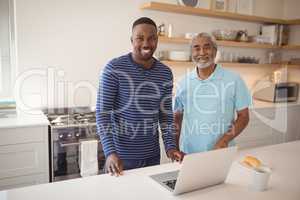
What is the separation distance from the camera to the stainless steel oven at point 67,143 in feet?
7.89

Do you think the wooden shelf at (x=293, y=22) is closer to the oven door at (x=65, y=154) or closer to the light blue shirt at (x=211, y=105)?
the light blue shirt at (x=211, y=105)

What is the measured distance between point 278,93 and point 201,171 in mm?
3120

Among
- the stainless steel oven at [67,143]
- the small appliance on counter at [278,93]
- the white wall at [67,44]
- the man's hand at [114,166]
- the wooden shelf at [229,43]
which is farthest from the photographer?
the small appliance on counter at [278,93]

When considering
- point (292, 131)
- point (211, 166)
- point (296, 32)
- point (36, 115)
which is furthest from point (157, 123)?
point (296, 32)

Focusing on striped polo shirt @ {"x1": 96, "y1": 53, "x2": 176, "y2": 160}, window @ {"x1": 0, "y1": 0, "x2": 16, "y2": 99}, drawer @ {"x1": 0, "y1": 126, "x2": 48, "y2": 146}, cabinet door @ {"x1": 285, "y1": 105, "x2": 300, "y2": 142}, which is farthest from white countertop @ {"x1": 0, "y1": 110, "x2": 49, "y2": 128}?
cabinet door @ {"x1": 285, "y1": 105, "x2": 300, "y2": 142}

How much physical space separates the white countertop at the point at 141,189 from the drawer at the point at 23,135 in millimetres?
1179

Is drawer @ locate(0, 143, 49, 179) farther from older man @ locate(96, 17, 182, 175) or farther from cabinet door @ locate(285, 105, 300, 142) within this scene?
cabinet door @ locate(285, 105, 300, 142)

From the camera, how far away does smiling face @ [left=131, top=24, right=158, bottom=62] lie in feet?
4.93

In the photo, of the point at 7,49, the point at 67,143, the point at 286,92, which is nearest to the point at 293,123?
the point at 286,92

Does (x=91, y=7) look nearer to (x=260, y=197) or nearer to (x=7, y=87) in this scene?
(x=7, y=87)

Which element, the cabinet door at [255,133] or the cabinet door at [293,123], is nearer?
the cabinet door at [255,133]

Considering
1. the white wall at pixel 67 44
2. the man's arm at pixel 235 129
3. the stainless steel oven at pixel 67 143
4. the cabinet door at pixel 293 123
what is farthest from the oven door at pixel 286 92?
the stainless steel oven at pixel 67 143

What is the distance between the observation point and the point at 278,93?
12.8 feet

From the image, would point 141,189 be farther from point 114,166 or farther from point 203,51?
point 203,51
